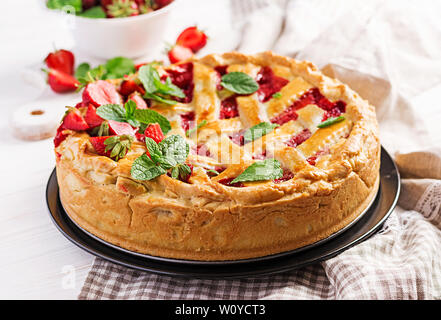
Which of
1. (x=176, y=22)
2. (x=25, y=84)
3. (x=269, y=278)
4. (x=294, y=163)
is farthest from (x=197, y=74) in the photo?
(x=176, y=22)

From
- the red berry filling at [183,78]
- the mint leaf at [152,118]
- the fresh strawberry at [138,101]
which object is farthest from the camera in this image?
the red berry filling at [183,78]

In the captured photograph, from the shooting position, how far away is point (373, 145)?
2.57m

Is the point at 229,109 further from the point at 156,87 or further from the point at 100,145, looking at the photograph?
the point at 100,145

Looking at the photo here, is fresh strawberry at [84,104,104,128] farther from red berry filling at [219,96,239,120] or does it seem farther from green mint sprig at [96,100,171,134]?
red berry filling at [219,96,239,120]

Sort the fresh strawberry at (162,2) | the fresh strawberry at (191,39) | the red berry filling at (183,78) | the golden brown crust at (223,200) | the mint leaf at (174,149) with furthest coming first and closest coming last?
the fresh strawberry at (191,39), the fresh strawberry at (162,2), the red berry filling at (183,78), the mint leaf at (174,149), the golden brown crust at (223,200)

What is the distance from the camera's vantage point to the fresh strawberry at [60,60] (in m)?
3.88

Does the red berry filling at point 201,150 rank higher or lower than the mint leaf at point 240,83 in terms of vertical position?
lower

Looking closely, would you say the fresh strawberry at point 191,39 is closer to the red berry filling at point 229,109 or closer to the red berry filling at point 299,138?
the red berry filling at point 229,109

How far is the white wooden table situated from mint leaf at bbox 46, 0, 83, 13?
→ 526 millimetres

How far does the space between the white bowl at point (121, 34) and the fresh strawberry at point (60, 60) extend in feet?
0.55

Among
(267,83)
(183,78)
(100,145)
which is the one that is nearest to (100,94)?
(100,145)

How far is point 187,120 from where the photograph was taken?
111 inches

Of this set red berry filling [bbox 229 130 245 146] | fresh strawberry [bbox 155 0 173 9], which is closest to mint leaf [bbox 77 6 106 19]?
fresh strawberry [bbox 155 0 173 9]

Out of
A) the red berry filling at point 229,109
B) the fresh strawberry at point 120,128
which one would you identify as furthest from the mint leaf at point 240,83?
the fresh strawberry at point 120,128
